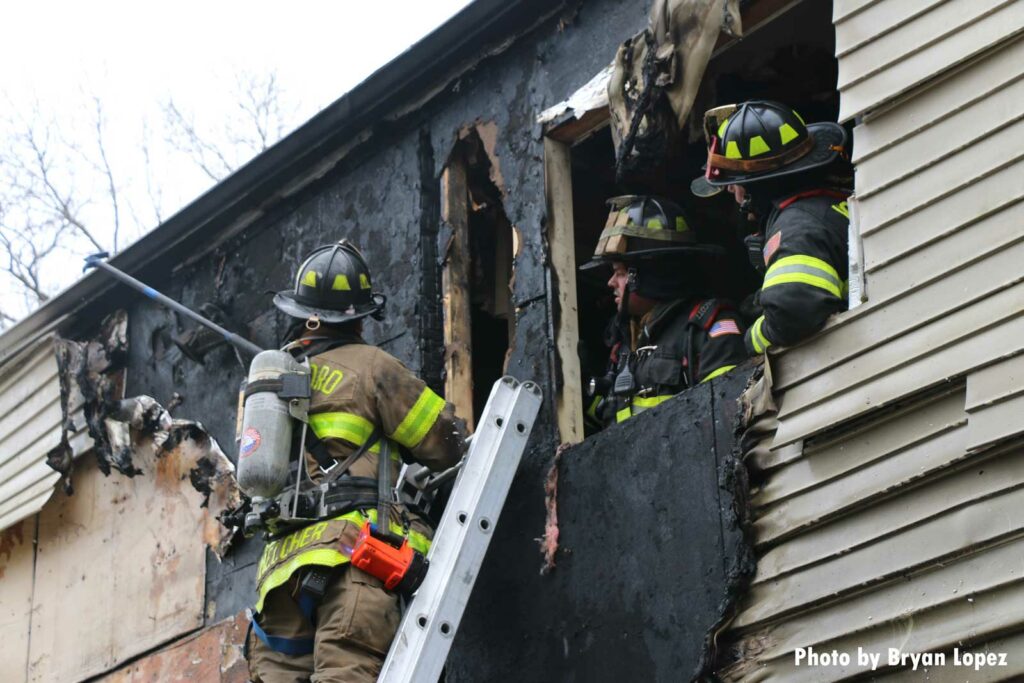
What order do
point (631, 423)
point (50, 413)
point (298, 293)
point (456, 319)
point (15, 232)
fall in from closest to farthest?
1. point (631, 423)
2. point (298, 293)
3. point (456, 319)
4. point (50, 413)
5. point (15, 232)

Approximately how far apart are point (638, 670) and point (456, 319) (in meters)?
2.20

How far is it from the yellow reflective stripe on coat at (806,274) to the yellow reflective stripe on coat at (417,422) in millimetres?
1547

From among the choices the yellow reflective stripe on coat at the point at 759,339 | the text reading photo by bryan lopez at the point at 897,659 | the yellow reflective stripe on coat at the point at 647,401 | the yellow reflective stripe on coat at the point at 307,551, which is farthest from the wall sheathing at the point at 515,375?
the yellow reflective stripe on coat at the point at 307,551

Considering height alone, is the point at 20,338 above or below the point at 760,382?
above

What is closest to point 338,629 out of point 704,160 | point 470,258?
→ point 470,258

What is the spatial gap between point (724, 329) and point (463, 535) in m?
1.38

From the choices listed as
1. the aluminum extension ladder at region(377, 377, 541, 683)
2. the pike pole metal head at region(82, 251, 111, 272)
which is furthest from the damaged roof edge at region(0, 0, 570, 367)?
the aluminum extension ladder at region(377, 377, 541, 683)

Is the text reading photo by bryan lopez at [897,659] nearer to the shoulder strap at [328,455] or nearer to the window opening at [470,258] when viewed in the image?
the shoulder strap at [328,455]

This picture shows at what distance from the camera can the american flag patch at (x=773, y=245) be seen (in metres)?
5.46

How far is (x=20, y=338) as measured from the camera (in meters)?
10.2

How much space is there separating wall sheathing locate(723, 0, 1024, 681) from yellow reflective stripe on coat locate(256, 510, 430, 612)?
1441mm

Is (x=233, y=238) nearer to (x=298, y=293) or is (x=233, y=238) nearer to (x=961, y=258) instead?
(x=298, y=293)

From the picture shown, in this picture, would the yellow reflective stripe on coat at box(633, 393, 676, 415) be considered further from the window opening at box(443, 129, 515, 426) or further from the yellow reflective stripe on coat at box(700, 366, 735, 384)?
the window opening at box(443, 129, 515, 426)

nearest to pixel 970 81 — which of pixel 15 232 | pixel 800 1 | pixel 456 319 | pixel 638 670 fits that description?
pixel 800 1
